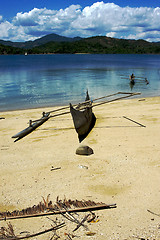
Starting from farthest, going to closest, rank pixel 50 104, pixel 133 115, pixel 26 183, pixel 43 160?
pixel 50 104
pixel 133 115
pixel 43 160
pixel 26 183

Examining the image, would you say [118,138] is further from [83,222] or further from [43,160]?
[83,222]

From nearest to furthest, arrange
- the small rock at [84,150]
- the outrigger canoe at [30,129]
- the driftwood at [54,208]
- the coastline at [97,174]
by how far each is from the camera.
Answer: the coastline at [97,174]
the driftwood at [54,208]
the small rock at [84,150]
the outrigger canoe at [30,129]

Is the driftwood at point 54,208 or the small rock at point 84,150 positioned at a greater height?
the small rock at point 84,150

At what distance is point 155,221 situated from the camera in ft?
13.5

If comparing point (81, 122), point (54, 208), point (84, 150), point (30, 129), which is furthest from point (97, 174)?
point (30, 129)

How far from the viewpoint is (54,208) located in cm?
450

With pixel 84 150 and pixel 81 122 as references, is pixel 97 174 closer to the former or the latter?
pixel 84 150

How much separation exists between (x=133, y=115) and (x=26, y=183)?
8.22 metres

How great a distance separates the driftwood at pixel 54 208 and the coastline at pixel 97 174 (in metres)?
0.13

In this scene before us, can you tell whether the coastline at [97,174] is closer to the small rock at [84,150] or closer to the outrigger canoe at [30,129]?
the small rock at [84,150]

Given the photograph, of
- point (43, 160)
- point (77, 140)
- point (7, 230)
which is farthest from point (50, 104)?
point (7, 230)

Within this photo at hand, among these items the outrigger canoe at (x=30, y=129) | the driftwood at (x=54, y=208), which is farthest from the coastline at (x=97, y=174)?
the outrigger canoe at (x=30, y=129)

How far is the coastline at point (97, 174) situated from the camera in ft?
13.7

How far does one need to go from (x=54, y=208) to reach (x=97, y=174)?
1851 millimetres
